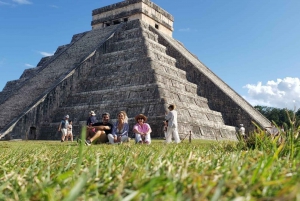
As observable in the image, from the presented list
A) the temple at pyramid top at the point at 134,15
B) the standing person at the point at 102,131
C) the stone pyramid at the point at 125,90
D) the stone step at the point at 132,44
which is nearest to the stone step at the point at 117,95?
the stone pyramid at the point at 125,90

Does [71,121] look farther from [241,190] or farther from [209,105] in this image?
[241,190]

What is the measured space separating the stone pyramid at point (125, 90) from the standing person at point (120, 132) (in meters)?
4.78

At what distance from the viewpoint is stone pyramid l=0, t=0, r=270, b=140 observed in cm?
1661

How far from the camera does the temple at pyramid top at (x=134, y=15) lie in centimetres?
2531

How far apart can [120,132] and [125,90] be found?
22.3 ft

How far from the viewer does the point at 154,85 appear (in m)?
16.3

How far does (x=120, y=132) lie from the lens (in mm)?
10570

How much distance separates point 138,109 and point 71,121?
11.8ft

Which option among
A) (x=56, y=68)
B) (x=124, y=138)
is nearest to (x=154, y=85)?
A: (x=124, y=138)

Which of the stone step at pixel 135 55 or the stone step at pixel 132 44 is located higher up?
the stone step at pixel 132 44

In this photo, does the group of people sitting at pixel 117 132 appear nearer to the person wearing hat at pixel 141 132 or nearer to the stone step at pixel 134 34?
the person wearing hat at pixel 141 132

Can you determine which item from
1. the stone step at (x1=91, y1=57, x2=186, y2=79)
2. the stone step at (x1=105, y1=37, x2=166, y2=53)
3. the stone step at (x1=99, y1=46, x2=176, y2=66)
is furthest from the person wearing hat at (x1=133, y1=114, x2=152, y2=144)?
the stone step at (x1=105, y1=37, x2=166, y2=53)

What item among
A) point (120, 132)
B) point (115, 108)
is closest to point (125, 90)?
point (115, 108)

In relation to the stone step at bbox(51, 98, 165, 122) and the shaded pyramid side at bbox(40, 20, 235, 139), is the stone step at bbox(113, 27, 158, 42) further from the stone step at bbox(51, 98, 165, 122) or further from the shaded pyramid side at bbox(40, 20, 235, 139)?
the stone step at bbox(51, 98, 165, 122)
